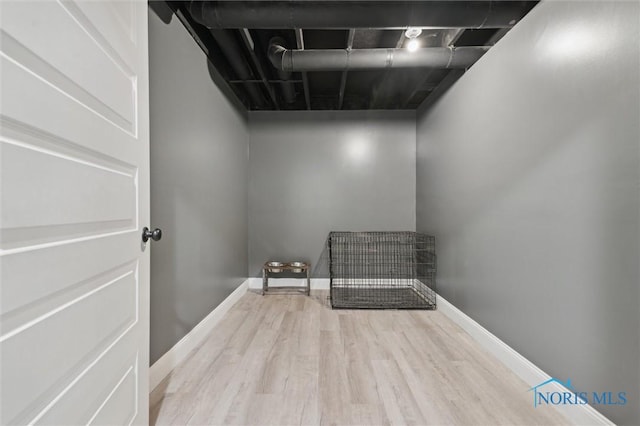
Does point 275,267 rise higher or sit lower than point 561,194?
lower

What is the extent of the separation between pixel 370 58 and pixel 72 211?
234 cm

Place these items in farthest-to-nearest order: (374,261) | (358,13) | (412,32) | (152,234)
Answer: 1. (374,261)
2. (412,32)
3. (358,13)
4. (152,234)

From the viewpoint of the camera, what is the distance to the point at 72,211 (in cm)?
73

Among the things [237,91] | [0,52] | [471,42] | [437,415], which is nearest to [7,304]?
[0,52]

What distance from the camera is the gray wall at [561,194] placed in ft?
3.66

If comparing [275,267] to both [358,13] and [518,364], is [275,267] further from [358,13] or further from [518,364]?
[358,13]

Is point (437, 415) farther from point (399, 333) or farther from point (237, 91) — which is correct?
point (237, 91)

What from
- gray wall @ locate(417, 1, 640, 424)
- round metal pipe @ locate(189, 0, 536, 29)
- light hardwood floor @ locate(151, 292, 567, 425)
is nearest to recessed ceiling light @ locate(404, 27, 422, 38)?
round metal pipe @ locate(189, 0, 536, 29)

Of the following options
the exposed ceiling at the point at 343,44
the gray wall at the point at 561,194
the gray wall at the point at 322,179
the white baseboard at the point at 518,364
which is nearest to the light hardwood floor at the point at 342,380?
the white baseboard at the point at 518,364

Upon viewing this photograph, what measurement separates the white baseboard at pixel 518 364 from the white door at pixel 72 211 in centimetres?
A: 187

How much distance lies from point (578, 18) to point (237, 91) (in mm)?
2794

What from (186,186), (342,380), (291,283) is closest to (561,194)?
(342,380)

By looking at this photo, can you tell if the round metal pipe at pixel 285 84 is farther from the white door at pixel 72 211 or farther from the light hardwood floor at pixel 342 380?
the light hardwood floor at pixel 342 380

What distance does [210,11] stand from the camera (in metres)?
1.76
